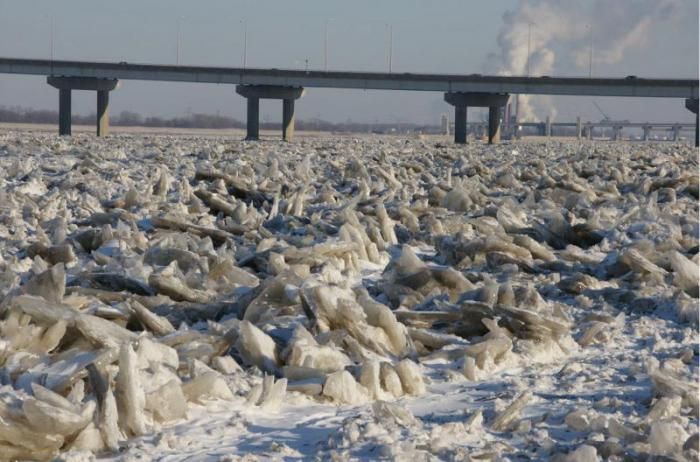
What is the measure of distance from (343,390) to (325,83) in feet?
224

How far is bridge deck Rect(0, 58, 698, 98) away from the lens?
225 feet

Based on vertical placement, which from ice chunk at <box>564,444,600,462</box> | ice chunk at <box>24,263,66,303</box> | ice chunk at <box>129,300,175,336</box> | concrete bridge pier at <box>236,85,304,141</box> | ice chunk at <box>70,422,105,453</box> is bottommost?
ice chunk at <box>70,422,105,453</box>

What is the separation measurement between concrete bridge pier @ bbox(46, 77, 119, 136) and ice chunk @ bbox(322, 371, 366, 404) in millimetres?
65849

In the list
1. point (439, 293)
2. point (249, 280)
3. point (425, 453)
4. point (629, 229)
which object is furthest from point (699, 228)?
point (425, 453)

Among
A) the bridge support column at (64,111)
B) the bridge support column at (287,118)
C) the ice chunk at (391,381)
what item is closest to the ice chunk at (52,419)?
the ice chunk at (391,381)

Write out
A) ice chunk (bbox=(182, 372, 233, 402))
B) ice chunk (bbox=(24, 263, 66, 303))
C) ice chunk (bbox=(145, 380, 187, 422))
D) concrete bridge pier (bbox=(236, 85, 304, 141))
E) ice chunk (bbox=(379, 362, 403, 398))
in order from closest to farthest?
ice chunk (bbox=(145, 380, 187, 422)) → ice chunk (bbox=(182, 372, 233, 402)) → ice chunk (bbox=(379, 362, 403, 398)) → ice chunk (bbox=(24, 263, 66, 303)) → concrete bridge pier (bbox=(236, 85, 304, 141))

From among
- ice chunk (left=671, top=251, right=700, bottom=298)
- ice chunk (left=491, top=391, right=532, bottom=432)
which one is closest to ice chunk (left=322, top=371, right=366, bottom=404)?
ice chunk (left=491, top=391, right=532, bottom=432)

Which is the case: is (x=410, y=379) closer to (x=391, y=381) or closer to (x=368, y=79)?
(x=391, y=381)

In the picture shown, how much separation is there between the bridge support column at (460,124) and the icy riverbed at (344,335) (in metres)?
54.2

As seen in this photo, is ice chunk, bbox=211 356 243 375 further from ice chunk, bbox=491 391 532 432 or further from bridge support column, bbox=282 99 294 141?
bridge support column, bbox=282 99 294 141

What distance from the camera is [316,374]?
13.8ft

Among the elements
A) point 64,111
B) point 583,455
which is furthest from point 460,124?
point 583,455

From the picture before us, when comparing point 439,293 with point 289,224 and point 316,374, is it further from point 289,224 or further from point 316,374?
point 289,224

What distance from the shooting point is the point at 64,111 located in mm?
67938
